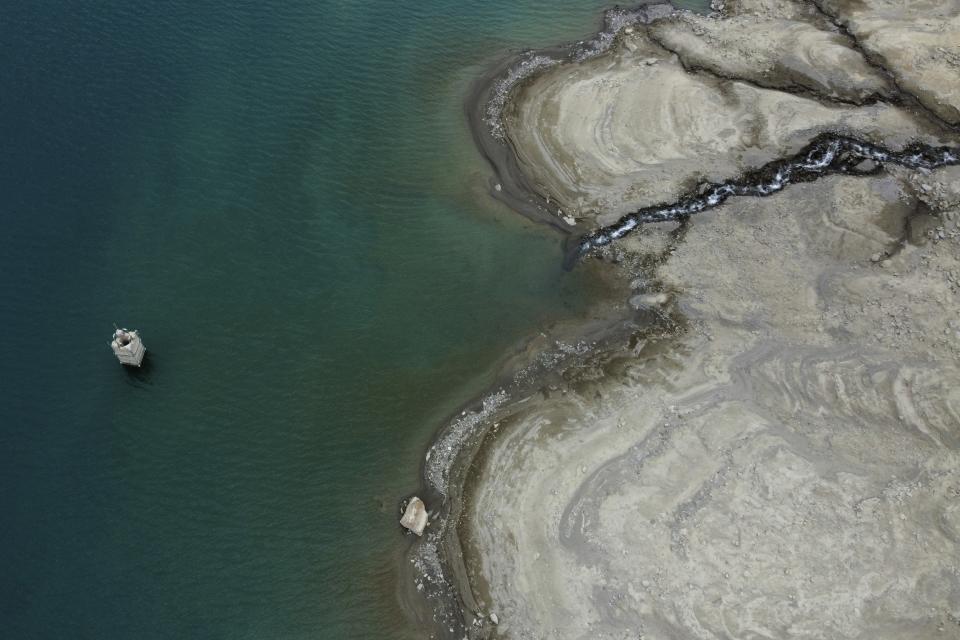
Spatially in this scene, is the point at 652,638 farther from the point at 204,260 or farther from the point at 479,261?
the point at 204,260

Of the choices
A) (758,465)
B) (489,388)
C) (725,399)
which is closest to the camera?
(758,465)

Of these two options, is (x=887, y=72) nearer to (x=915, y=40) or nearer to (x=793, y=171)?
(x=915, y=40)

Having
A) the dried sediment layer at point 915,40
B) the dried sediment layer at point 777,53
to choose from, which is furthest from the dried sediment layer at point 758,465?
the dried sediment layer at point 777,53

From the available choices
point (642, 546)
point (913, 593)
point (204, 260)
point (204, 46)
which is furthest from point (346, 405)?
point (204, 46)

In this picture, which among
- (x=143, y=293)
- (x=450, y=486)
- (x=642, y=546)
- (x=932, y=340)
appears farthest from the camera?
(x=143, y=293)

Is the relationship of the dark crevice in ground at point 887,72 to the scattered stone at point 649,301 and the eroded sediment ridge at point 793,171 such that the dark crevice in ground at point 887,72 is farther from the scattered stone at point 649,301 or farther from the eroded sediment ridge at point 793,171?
the scattered stone at point 649,301

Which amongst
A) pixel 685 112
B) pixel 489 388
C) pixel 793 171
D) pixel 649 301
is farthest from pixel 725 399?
pixel 685 112

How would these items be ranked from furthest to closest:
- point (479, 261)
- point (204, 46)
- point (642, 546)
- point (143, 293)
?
point (204, 46) < point (479, 261) < point (143, 293) < point (642, 546)
